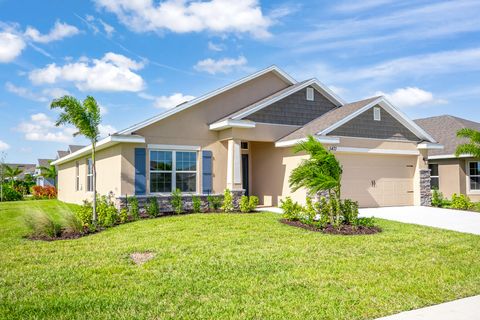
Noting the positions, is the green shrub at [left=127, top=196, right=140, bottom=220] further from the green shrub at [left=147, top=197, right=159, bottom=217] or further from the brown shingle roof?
the brown shingle roof

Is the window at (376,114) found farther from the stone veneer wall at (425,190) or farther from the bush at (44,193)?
the bush at (44,193)

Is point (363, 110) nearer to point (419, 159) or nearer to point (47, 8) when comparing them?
point (419, 159)

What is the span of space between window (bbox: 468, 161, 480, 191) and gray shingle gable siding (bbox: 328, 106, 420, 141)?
197 inches

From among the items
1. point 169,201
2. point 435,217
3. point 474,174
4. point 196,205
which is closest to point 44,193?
point 169,201

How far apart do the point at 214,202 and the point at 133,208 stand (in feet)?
10.7

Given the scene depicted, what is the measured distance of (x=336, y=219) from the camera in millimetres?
11461

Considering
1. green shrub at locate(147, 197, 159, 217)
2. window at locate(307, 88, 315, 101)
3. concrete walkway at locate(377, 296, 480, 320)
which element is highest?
window at locate(307, 88, 315, 101)

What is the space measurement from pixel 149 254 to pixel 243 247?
6.66ft

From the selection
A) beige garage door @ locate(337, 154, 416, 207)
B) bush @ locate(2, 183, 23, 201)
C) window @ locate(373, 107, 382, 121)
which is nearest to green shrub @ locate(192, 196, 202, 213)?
beige garage door @ locate(337, 154, 416, 207)

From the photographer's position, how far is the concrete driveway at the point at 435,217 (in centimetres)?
1237

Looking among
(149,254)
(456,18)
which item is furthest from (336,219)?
(456,18)

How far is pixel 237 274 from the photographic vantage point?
6.63 m

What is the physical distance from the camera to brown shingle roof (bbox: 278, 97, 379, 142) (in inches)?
650

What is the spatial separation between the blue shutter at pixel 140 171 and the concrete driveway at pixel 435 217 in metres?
8.29
